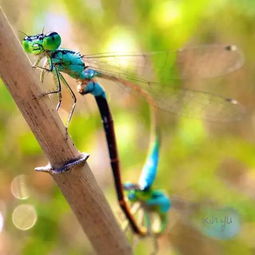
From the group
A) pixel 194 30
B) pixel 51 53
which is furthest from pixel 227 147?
pixel 51 53

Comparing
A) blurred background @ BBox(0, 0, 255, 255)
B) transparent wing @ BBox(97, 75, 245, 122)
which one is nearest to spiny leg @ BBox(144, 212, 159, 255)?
blurred background @ BBox(0, 0, 255, 255)

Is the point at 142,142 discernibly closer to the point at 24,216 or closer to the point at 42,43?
the point at 24,216

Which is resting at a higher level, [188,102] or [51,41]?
[188,102]

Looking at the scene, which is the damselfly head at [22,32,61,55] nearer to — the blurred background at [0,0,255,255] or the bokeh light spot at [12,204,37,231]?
the blurred background at [0,0,255,255]

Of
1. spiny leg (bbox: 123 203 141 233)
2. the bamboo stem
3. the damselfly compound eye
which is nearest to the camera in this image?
the bamboo stem

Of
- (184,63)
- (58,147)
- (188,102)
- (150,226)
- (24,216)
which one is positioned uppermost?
(184,63)

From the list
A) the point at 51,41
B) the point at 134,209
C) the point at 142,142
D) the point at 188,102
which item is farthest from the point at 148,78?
the point at 142,142

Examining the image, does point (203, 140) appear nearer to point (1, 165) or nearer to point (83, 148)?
point (83, 148)
